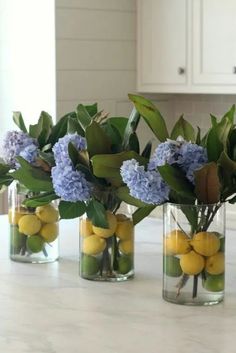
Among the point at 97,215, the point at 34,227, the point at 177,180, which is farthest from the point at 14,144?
the point at 177,180

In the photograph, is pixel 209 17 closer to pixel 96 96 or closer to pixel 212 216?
pixel 96 96

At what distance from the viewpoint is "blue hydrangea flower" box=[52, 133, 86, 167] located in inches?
65.7

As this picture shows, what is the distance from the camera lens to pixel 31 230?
1926 mm

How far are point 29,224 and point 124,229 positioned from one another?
0.28 meters

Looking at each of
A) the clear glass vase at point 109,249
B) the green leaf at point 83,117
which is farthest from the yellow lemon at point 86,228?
the green leaf at point 83,117

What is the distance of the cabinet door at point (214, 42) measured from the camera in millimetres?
4012

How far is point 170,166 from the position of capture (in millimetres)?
1511

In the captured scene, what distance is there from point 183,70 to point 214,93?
23cm

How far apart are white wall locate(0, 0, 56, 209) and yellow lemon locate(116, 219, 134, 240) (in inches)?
100

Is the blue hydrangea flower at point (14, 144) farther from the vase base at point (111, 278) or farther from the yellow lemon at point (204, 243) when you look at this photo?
the yellow lemon at point (204, 243)

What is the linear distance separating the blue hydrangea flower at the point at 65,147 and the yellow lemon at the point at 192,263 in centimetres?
32

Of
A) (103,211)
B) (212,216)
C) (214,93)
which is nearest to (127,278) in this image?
(103,211)

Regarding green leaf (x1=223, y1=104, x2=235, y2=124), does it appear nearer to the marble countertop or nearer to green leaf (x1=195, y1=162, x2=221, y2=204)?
green leaf (x1=195, y1=162, x2=221, y2=204)

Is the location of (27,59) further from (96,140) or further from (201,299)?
(201,299)
